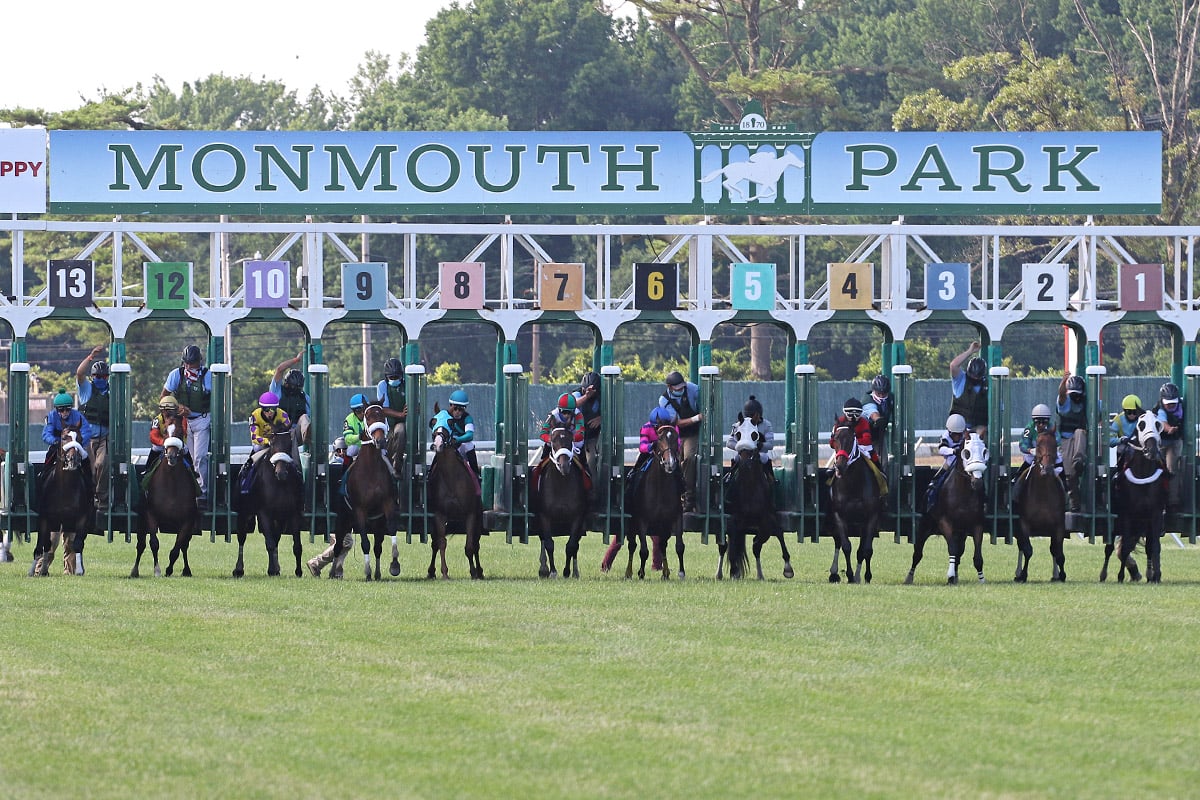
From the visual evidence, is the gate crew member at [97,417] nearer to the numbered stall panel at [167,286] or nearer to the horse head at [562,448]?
the numbered stall panel at [167,286]

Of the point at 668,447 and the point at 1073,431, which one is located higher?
the point at 1073,431

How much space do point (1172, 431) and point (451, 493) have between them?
587 centimetres

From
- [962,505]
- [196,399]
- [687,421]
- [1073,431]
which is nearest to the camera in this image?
[962,505]

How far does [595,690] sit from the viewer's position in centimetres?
1069

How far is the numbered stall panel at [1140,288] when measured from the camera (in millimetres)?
19188

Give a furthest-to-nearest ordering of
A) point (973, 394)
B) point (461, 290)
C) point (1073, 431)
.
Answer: point (461, 290) → point (973, 394) → point (1073, 431)

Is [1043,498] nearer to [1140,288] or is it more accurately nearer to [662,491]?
[662,491]

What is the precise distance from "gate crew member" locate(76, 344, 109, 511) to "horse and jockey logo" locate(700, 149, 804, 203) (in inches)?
224

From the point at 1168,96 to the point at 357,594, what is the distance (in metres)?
37.5

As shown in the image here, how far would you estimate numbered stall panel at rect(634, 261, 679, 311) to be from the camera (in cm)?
1914

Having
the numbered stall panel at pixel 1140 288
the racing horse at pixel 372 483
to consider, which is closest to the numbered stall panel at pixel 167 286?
the racing horse at pixel 372 483

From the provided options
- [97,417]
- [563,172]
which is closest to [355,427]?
[97,417]

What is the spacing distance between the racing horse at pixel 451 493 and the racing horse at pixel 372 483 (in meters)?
0.34

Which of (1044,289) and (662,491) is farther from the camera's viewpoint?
(1044,289)
